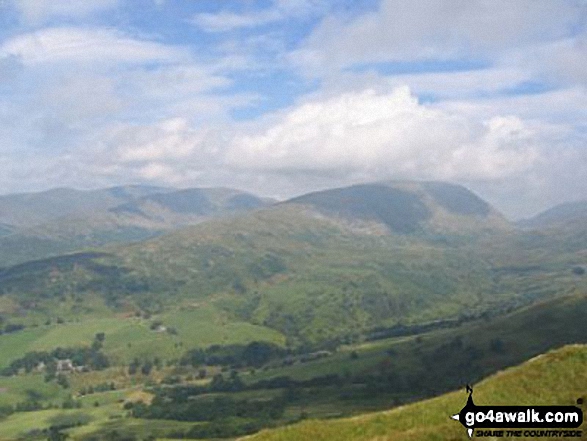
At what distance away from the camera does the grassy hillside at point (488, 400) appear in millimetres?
74906

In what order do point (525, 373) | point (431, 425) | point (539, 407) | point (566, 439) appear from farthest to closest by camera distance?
point (525, 373) → point (431, 425) → point (539, 407) → point (566, 439)

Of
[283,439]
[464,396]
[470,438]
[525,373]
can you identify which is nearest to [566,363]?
[525,373]

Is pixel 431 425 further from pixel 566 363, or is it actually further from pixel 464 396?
pixel 566 363

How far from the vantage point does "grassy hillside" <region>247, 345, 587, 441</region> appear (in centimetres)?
7491

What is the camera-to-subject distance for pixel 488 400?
75.1 m

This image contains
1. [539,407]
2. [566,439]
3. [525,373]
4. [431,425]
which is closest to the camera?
[566,439]

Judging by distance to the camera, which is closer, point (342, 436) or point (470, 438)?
point (470, 438)

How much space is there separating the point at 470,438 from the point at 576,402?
16.9 m

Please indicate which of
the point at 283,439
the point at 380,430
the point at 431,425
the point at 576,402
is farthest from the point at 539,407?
the point at 283,439

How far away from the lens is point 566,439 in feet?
193

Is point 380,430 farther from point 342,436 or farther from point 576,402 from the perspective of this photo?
point 576,402

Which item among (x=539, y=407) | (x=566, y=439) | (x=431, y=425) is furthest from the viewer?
(x=431, y=425)

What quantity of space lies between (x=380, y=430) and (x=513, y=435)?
67.0 ft

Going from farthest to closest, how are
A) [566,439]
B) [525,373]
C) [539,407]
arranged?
[525,373], [539,407], [566,439]
